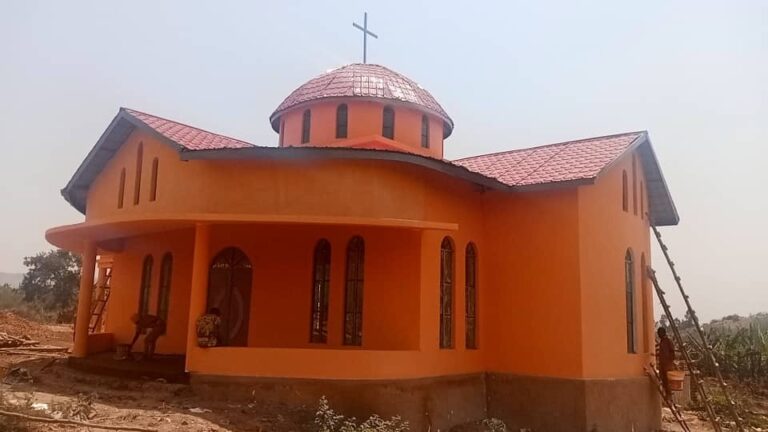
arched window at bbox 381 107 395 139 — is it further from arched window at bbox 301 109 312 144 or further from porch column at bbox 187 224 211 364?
porch column at bbox 187 224 211 364

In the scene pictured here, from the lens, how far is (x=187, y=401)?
9758mm

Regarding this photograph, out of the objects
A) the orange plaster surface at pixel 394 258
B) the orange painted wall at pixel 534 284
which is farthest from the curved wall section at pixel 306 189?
the orange painted wall at pixel 534 284

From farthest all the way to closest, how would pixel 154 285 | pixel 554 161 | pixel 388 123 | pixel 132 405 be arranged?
pixel 388 123 < pixel 154 285 < pixel 554 161 < pixel 132 405

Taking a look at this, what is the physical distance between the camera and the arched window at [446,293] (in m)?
11.6

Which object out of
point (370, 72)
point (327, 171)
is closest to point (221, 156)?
point (327, 171)

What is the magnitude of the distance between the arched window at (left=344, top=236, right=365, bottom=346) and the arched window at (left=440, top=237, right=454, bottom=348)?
148 cm

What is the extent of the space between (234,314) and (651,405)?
345 inches

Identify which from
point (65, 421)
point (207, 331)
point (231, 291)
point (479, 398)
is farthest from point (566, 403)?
point (65, 421)

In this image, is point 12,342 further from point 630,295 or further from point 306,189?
point 630,295

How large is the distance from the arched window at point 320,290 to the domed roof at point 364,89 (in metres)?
4.10

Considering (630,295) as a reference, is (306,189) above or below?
above

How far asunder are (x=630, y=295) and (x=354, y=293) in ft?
19.2

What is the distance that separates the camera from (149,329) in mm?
13070

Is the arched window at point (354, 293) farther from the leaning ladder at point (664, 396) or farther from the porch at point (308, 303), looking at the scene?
the leaning ladder at point (664, 396)
